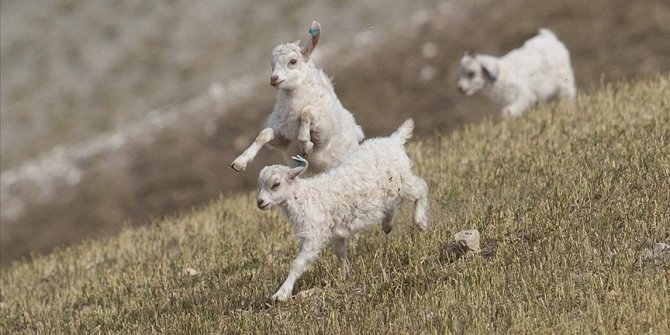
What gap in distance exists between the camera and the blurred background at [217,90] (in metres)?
28.6

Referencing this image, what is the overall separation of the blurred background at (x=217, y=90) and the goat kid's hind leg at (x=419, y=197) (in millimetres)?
11069

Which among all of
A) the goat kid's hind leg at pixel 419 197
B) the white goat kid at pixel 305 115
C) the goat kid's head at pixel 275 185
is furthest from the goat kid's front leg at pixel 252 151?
the goat kid's hind leg at pixel 419 197

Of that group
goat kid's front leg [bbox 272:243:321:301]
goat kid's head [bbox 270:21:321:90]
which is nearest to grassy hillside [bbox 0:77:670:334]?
goat kid's front leg [bbox 272:243:321:301]

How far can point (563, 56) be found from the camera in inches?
687

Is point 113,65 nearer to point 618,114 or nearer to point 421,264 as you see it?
point 618,114

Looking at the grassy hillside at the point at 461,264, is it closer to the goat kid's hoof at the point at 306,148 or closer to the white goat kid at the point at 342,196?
the white goat kid at the point at 342,196

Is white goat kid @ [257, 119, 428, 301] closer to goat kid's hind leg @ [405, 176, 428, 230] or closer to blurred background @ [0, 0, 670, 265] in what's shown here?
goat kid's hind leg @ [405, 176, 428, 230]

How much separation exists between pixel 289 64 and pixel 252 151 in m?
0.98

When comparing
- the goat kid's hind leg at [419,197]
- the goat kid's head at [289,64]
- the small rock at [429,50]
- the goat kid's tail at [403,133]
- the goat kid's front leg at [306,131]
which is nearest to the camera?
the goat kid's hind leg at [419,197]

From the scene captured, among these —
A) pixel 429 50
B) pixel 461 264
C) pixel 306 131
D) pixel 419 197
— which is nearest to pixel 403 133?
pixel 419 197

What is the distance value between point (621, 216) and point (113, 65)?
44.0 meters

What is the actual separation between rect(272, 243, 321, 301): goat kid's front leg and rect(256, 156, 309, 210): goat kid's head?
0.42 meters

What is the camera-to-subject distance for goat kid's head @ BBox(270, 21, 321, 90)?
30.2 feet

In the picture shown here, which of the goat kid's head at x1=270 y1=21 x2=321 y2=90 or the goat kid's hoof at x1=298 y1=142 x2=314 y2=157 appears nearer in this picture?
the goat kid's head at x1=270 y1=21 x2=321 y2=90
